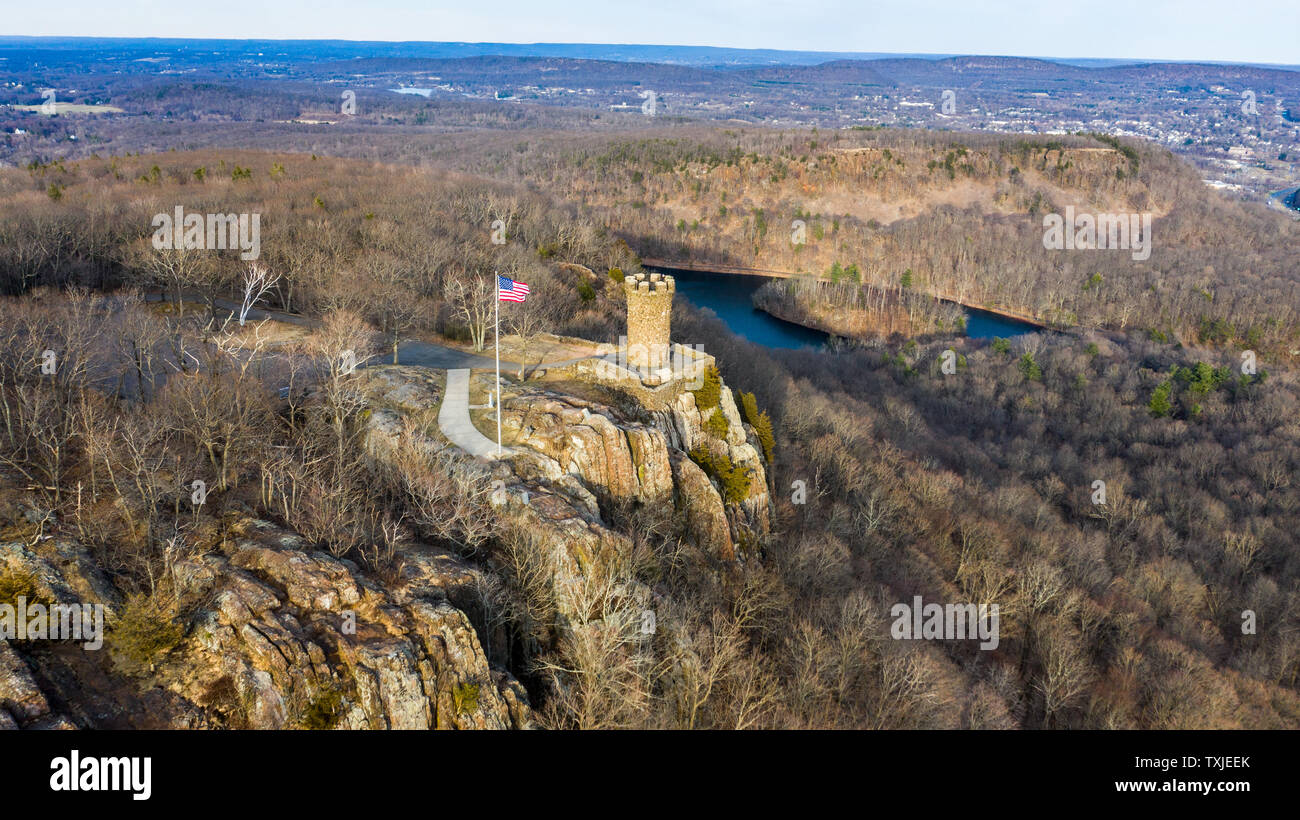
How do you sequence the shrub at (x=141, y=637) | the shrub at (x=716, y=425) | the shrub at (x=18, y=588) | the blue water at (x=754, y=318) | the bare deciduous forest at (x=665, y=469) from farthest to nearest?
1. the blue water at (x=754, y=318)
2. the shrub at (x=716, y=425)
3. the bare deciduous forest at (x=665, y=469)
4. the shrub at (x=18, y=588)
5. the shrub at (x=141, y=637)

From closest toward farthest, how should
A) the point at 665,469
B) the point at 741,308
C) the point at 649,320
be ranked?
the point at 665,469 < the point at 649,320 < the point at 741,308

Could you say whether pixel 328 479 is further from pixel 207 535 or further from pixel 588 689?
pixel 588 689

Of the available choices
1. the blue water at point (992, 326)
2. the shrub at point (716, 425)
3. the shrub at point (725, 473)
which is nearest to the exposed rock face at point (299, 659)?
the shrub at point (725, 473)

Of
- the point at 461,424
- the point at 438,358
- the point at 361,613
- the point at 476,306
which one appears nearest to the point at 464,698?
the point at 361,613

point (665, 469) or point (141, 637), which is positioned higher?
point (665, 469)

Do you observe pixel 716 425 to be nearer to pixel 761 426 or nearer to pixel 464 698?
pixel 761 426

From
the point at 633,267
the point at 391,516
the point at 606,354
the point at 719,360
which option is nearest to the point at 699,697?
the point at 391,516

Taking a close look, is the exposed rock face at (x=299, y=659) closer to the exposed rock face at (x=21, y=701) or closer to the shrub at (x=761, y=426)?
the exposed rock face at (x=21, y=701)

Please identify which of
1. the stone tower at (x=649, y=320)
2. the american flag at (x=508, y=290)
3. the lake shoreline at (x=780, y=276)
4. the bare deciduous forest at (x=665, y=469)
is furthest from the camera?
the lake shoreline at (x=780, y=276)

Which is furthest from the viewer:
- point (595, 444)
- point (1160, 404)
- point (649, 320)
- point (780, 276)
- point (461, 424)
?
point (780, 276)
